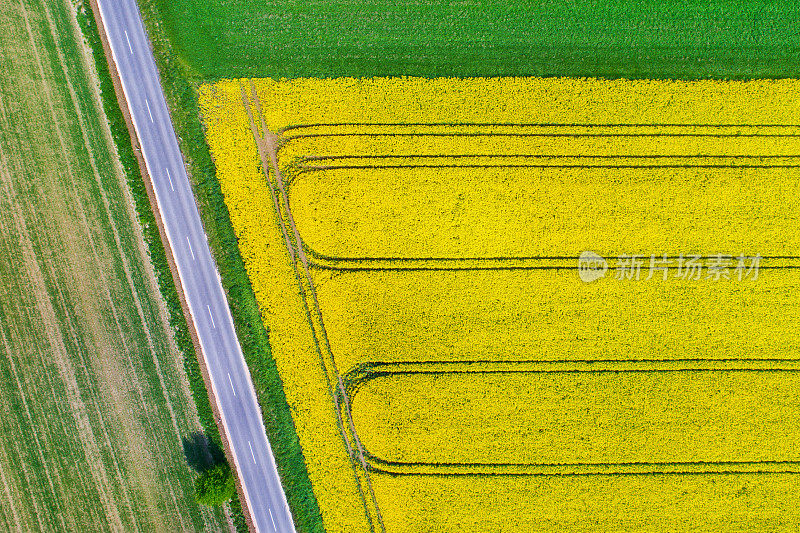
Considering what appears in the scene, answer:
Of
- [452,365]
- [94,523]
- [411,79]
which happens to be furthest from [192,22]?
[94,523]

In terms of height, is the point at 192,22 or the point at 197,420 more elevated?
the point at 192,22

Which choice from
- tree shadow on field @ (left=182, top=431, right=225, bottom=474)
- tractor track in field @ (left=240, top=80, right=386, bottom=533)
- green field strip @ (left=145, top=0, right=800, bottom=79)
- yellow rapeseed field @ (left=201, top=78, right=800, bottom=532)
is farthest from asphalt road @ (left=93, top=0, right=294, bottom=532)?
tractor track in field @ (left=240, top=80, right=386, bottom=533)

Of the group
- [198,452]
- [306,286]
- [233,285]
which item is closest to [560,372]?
[306,286]

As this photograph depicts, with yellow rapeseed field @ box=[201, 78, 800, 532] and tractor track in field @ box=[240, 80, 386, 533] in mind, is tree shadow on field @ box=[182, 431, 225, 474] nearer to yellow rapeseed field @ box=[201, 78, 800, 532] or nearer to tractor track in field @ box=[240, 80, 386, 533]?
yellow rapeseed field @ box=[201, 78, 800, 532]

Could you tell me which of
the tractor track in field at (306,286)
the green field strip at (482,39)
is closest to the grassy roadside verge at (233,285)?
the green field strip at (482,39)

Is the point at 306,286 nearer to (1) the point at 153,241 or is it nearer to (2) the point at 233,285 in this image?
(2) the point at 233,285

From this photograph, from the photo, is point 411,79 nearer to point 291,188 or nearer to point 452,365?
point 291,188

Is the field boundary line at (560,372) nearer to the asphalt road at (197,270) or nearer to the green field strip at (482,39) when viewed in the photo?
the asphalt road at (197,270)
